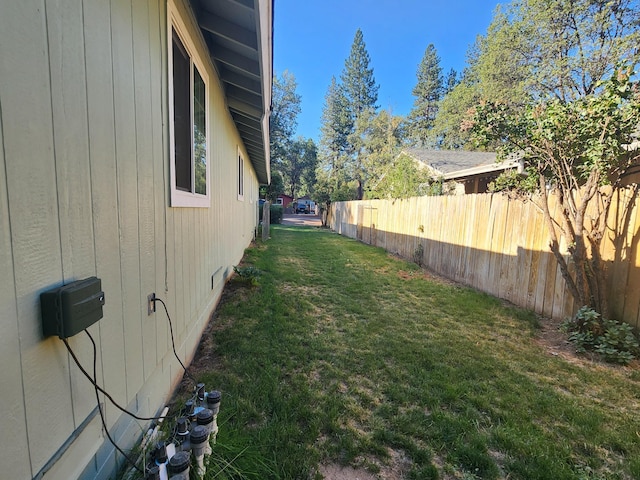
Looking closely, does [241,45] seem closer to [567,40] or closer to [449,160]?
[449,160]

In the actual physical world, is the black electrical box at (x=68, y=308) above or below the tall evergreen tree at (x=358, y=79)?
below

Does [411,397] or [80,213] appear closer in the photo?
[80,213]

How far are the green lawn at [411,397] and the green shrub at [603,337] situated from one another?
0.61 ft

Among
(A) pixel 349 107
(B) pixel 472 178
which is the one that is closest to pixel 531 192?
(B) pixel 472 178

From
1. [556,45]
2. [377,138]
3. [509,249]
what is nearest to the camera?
[509,249]

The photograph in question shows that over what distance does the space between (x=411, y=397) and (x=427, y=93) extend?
3703 centimetres

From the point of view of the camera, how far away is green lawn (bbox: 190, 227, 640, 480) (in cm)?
181

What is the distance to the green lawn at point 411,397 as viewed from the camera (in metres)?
1.81

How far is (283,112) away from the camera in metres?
32.2

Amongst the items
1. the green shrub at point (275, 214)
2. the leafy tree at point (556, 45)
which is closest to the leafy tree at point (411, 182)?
the leafy tree at point (556, 45)

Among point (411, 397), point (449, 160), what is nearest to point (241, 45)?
point (411, 397)

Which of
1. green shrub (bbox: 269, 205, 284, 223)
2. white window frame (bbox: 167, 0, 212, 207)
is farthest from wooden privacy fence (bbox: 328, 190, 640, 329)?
green shrub (bbox: 269, 205, 284, 223)

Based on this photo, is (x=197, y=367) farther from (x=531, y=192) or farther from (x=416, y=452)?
(x=531, y=192)

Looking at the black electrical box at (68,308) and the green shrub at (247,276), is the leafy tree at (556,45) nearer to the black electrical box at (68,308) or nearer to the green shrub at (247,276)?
the green shrub at (247,276)
